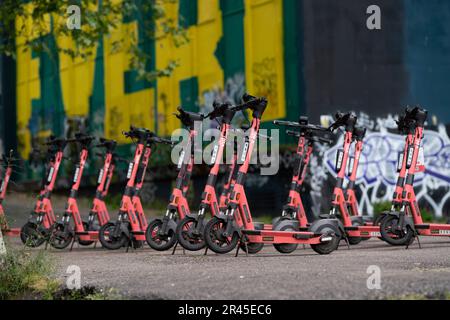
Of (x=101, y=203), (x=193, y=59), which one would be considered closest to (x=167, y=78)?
(x=193, y=59)

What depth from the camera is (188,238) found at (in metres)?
12.7

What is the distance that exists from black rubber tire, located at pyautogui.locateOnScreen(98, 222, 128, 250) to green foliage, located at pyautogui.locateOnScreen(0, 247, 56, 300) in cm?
458

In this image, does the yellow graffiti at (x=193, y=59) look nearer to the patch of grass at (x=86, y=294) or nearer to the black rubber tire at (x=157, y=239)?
the black rubber tire at (x=157, y=239)

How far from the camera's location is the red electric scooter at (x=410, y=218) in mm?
13391

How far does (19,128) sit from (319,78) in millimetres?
15681

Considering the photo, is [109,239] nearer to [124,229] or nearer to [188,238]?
[124,229]

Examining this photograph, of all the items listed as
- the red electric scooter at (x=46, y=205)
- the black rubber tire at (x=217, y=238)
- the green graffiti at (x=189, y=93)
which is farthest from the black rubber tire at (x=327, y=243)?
the green graffiti at (x=189, y=93)

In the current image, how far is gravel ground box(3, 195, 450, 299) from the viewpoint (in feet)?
25.4

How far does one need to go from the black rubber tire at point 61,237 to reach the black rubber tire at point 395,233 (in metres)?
5.07

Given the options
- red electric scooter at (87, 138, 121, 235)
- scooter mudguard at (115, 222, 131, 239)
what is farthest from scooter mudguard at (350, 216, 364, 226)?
red electric scooter at (87, 138, 121, 235)

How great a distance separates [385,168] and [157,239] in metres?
9.22
